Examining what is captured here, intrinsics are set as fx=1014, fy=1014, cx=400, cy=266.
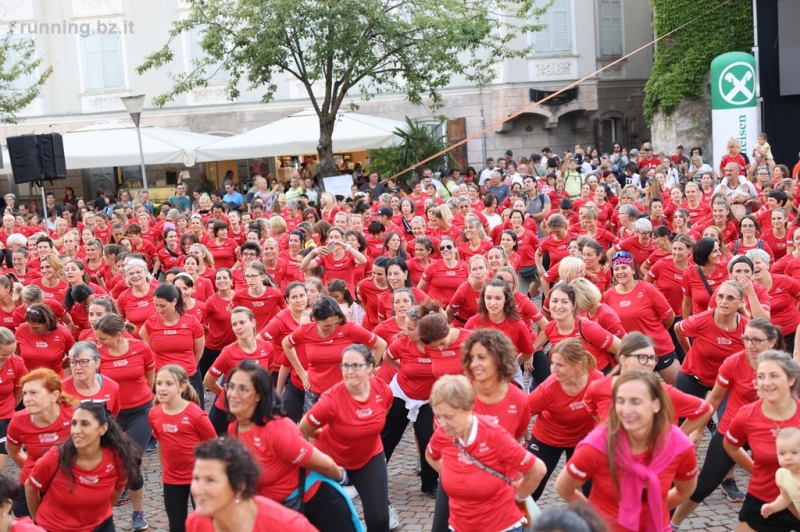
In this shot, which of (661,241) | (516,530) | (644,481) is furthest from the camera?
(661,241)

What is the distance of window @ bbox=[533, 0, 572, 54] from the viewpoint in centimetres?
2880

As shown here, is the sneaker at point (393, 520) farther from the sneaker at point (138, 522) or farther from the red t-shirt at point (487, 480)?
the red t-shirt at point (487, 480)

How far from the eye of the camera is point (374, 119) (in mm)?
24984

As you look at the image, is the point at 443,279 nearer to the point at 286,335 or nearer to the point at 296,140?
the point at 286,335

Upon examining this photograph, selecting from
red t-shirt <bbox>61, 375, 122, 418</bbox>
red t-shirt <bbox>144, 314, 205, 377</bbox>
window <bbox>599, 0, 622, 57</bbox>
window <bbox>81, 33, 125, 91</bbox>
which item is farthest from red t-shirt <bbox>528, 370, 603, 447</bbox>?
window <bbox>81, 33, 125, 91</bbox>

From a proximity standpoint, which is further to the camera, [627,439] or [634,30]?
[634,30]

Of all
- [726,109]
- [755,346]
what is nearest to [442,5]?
[726,109]

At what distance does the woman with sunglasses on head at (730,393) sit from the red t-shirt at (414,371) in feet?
6.81

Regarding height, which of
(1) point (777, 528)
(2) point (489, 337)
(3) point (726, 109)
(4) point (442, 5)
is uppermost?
(4) point (442, 5)

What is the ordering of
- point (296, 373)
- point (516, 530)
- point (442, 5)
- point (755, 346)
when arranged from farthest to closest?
point (442, 5) < point (296, 373) < point (755, 346) < point (516, 530)

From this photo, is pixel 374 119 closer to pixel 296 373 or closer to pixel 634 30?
pixel 634 30

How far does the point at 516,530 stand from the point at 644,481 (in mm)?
859

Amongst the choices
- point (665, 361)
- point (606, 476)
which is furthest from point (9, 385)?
point (665, 361)

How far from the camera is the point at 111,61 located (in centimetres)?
3038
